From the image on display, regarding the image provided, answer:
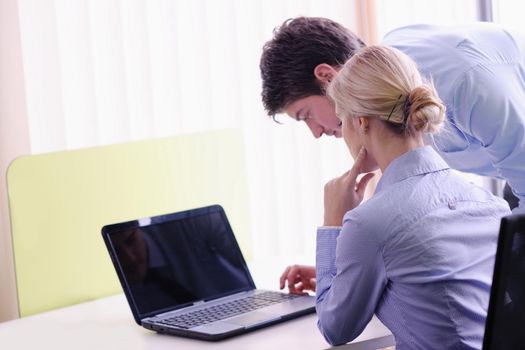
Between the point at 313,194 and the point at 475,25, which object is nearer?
the point at 475,25

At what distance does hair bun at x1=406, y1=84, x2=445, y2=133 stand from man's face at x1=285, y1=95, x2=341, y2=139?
0.41 metres

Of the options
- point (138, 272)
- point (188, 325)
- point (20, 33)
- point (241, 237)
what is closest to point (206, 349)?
point (188, 325)

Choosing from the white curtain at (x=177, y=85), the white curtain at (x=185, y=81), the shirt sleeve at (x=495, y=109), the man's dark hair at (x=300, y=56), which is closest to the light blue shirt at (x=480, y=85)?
the shirt sleeve at (x=495, y=109)

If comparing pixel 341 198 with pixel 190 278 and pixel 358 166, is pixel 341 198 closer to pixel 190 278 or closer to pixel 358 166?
pixel 358 166

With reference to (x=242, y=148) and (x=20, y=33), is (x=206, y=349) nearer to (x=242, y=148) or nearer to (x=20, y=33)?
(x=242, y=148)

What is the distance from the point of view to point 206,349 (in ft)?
5.29

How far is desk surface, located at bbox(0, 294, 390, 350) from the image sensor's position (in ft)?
5.36

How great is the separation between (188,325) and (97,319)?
0.31 meters

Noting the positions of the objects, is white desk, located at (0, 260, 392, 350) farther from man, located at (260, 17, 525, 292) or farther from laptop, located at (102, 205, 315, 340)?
man, located at (260, 17, 525, 292)

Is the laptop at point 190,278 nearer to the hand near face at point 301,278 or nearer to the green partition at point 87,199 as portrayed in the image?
the hand near face at point 301,278

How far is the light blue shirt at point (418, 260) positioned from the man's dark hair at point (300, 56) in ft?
1.49

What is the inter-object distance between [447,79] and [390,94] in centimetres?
40

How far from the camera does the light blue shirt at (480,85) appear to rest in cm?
183

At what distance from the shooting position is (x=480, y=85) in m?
1.83
